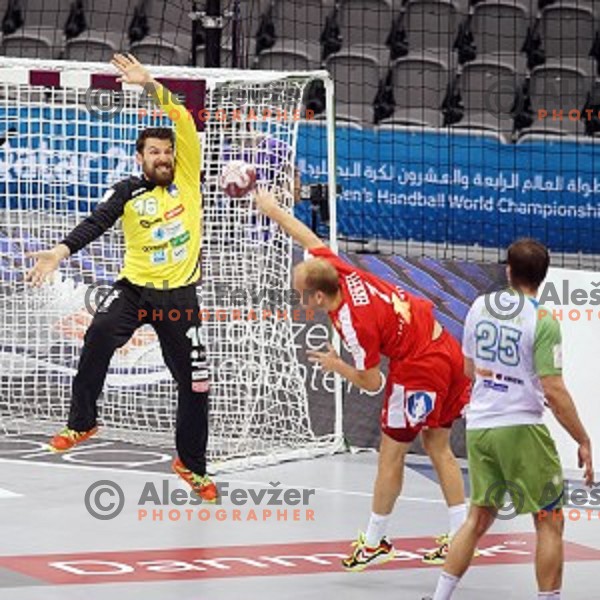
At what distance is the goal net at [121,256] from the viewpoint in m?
12.8

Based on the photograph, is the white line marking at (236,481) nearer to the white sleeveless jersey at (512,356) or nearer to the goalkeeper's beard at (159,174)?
the goalkeeper's beard at (159,174)

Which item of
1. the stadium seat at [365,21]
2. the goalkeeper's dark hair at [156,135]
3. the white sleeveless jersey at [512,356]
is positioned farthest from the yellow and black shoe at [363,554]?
the stadium seat at [365,21]

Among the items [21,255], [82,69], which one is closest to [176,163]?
[82,69]

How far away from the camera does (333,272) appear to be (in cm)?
885

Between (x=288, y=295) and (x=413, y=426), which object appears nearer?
(x=413, y=426)

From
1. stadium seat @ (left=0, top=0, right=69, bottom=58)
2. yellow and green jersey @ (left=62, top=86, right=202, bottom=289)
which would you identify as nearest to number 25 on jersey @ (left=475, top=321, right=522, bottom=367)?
yellow and green jersey @ (left=62, top=86, right=202, bottom=289)

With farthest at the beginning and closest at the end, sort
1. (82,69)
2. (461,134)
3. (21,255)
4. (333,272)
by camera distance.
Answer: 1. (461,134)
2. (21,255)
3. (82,69)
4. (333,272)

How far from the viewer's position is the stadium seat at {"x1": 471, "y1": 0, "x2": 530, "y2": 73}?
16.8 m

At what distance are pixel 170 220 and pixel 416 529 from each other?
2.17 metres

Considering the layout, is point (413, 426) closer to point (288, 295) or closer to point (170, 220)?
point (170, 220)

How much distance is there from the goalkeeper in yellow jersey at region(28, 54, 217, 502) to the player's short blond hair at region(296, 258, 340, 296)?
216 cm

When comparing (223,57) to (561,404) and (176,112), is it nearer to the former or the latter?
(176,112)

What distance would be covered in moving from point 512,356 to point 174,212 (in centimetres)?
341

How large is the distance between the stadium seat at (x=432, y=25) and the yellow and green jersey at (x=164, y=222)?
20.5 feet
